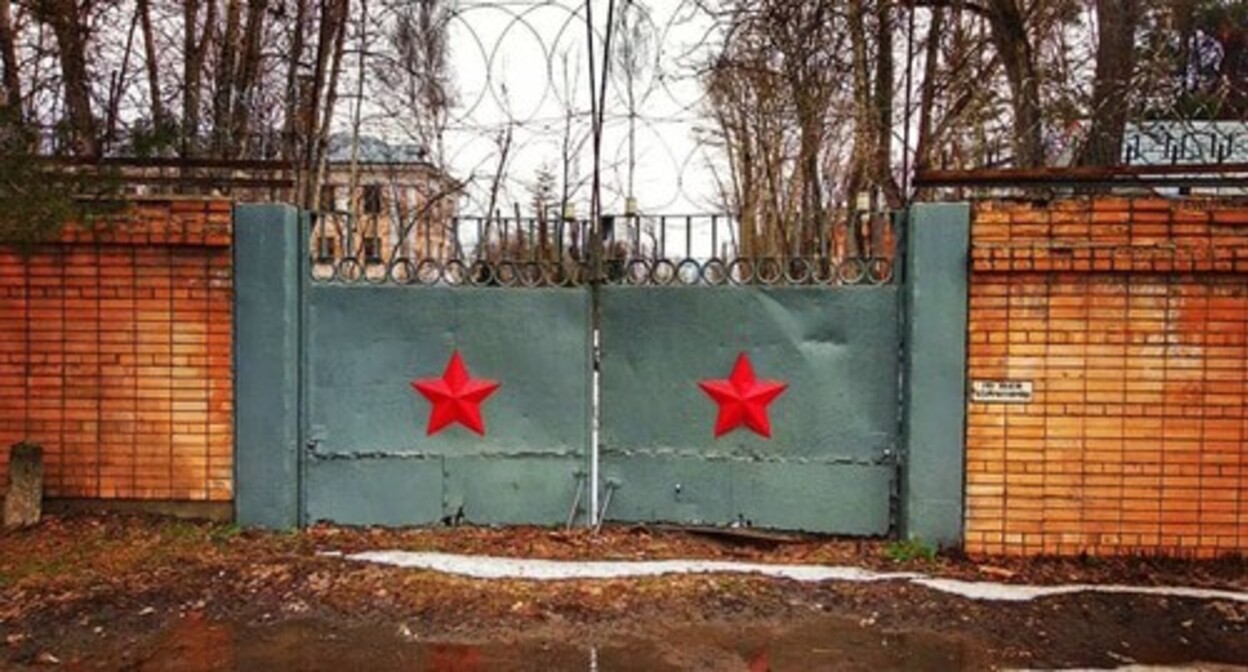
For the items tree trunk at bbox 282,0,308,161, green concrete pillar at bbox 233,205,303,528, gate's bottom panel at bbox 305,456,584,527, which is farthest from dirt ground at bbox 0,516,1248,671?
tree trunk at bbox 282,0,308,161

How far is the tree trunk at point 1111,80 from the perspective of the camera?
623 centimetres

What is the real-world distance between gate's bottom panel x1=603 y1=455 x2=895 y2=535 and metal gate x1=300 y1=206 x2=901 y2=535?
0.5 inches

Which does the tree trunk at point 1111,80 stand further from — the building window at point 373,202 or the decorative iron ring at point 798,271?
the building window at point 373,202

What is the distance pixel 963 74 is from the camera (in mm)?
11320

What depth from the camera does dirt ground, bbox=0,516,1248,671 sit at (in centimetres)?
458

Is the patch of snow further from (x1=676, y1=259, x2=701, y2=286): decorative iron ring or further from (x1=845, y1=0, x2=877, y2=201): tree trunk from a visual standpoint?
(x1=845, y1=0, x2=877, y2=201): tree trunk

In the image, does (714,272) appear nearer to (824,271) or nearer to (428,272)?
(824,271)

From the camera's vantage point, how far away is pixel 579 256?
6.36 m

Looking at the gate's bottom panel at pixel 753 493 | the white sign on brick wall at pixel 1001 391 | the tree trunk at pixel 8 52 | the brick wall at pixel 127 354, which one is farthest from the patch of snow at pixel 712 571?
the tree trunk at pixel 8 52

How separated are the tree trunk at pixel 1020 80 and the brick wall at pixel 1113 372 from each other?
907 mm

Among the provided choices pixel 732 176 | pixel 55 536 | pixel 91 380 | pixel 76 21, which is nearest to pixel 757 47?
pixel 732 176

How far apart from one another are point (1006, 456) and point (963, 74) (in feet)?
22.7

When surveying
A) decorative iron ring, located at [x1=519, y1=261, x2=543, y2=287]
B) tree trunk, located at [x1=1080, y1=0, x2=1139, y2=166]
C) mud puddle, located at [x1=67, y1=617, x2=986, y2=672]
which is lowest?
mud puddle, located at [x1=67, y1=617, x2=986, y2=672]

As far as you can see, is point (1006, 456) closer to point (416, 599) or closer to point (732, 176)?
point (416, 599)
